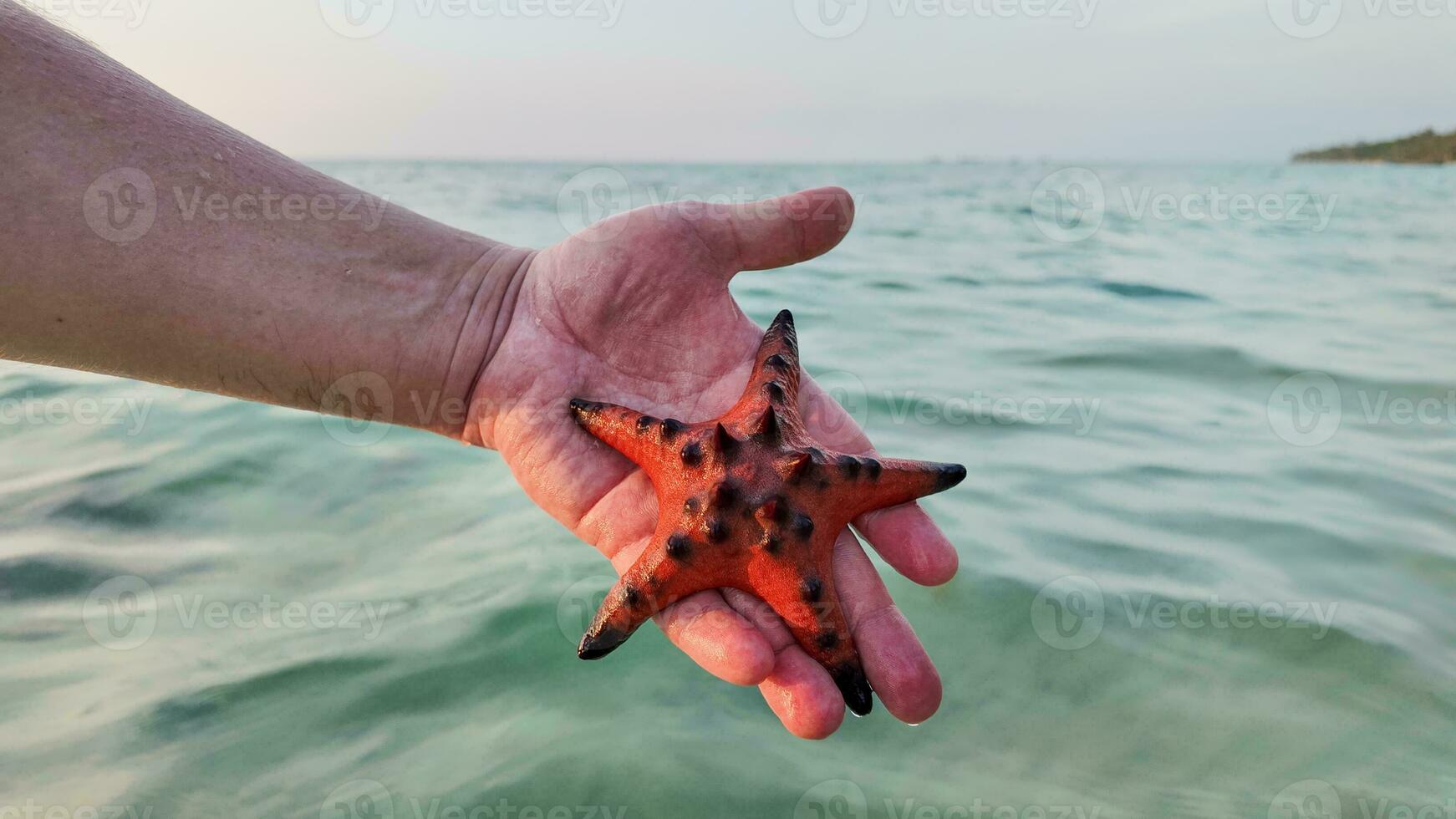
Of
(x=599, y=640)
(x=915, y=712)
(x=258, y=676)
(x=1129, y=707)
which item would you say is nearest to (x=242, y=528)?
(x=258, y=676)

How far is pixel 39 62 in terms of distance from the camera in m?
2.96

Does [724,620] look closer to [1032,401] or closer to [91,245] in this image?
→ [91,245]

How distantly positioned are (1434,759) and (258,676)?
14.7 ft

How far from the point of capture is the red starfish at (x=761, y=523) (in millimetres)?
2676

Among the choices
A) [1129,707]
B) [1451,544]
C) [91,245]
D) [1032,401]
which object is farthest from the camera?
[1032,401]

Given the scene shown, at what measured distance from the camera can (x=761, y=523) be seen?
272 centimetres
